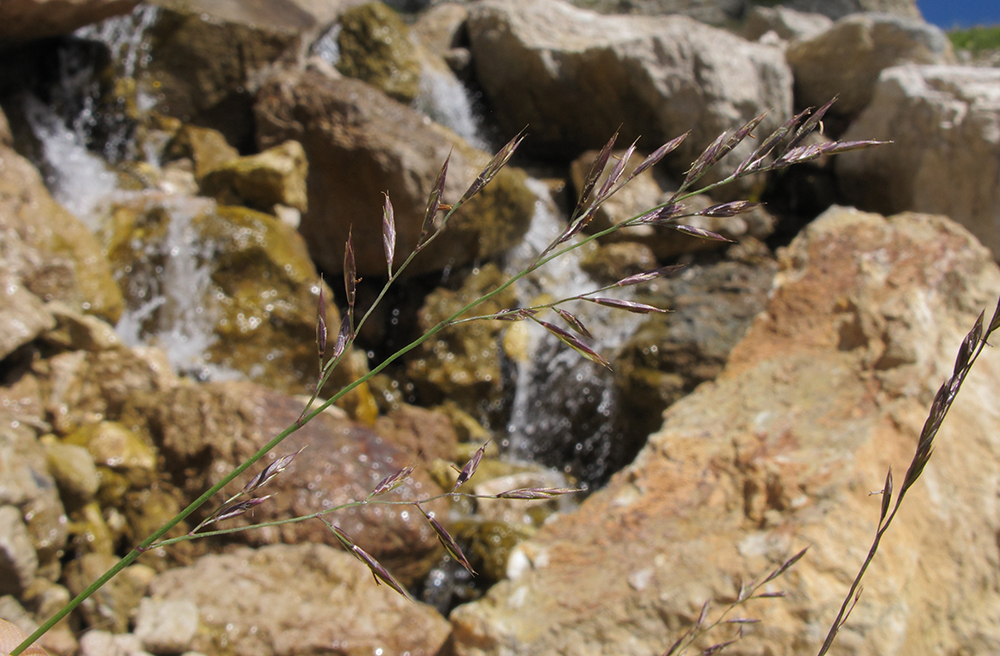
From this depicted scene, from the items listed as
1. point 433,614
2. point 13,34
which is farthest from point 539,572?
point 13,34

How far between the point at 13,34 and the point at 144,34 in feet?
4.32

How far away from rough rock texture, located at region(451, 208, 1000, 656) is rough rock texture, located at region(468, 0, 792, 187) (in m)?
5.83

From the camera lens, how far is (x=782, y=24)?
39.1ft

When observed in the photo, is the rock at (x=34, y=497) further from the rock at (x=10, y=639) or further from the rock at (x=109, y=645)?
the rock at (x=10, y=639)

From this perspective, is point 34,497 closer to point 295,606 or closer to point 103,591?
point 103,591

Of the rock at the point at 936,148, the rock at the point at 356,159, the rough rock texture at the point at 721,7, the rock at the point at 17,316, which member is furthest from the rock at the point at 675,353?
the rough rock texture at the point at 721,7

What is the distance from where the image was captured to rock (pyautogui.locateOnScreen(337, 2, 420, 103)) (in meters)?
8.24

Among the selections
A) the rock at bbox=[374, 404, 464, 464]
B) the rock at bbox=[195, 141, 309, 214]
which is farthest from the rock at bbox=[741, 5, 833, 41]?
the rock at bbox=[374, 404, 464, 464]

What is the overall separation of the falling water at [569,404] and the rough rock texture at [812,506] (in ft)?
8.82

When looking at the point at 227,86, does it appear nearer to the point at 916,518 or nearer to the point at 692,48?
the point at 692,48

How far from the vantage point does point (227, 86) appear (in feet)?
22.6

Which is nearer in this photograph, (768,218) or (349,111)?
(349,111)

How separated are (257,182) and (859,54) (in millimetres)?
8133

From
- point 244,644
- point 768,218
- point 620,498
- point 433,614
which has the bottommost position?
point 768,218
